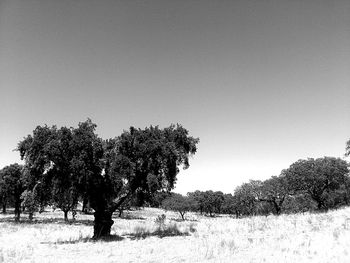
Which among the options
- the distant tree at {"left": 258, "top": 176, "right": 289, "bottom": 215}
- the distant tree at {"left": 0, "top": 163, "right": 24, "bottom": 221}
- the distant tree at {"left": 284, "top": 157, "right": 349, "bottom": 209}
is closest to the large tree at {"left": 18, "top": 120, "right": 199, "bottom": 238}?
the distant tree at {"left": 284, "top": 157, "right": 349, "bottom": 209}

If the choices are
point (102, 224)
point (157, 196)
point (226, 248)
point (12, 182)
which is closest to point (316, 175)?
point (157, 196)

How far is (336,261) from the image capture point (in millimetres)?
12531

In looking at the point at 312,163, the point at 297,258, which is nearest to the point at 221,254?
the point at 297,258

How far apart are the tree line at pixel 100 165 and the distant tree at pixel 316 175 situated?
25.6m

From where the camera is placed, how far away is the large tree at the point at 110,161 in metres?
22.8

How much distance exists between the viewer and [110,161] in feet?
78.8

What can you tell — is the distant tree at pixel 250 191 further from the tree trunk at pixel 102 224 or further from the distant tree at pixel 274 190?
the tree trunk at pixel 102 224

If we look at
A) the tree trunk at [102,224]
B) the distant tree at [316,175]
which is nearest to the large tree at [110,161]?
the tree trunk at [102,224]

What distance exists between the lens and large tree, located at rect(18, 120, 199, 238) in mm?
22750

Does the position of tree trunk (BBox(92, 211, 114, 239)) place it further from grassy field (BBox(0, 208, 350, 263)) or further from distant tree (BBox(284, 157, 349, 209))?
distant tree (BBox(284, 157, 349, 209))

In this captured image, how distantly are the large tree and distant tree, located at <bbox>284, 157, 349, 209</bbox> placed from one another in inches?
1012

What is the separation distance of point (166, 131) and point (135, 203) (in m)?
6.91

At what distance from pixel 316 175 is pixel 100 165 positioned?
33.0 meters

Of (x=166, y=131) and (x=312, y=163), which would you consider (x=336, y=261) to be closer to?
(x=166, y=131)
